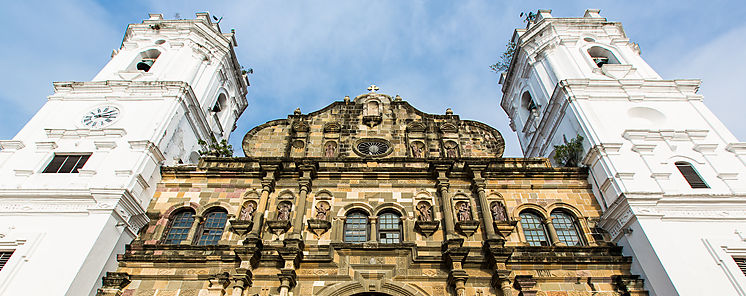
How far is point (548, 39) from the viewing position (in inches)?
849

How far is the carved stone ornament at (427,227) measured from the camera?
13398mm

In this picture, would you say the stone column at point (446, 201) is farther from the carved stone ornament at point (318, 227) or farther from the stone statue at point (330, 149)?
the stone statue at point (330, 149)

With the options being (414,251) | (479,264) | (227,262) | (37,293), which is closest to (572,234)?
(479,264)

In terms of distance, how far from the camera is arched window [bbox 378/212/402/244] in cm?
1353

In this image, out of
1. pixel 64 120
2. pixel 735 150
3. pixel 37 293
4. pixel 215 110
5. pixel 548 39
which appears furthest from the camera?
pixel 215 110

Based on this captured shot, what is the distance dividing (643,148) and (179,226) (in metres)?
15.0

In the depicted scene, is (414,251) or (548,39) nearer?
(414,251)

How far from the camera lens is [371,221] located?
13750 mm

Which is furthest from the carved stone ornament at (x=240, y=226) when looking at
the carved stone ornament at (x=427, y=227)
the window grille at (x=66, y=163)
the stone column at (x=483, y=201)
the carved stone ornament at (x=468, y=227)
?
the stone column at (x=483, y=201)

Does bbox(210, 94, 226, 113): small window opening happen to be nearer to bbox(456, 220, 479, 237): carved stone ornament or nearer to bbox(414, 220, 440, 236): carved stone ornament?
bbox(414, 220, 440, 236): carved stone ornament

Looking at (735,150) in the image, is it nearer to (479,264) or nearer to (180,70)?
(479,264)

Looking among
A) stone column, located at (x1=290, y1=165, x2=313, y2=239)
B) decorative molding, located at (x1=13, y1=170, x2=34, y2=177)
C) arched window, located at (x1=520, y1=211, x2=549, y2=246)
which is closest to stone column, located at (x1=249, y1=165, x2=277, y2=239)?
stone column, located at (x1=290, y1=165, x2=313, y2=239)

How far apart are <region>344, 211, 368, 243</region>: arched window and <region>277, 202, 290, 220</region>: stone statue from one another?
182cm

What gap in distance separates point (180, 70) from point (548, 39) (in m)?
16.8
